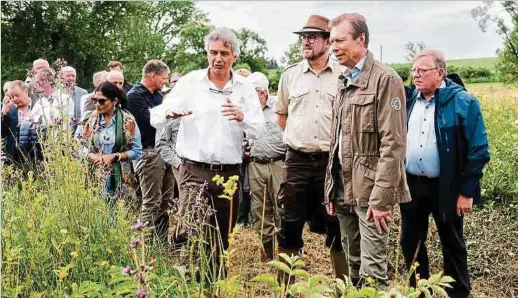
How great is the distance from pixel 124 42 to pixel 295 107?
3164 centimetres

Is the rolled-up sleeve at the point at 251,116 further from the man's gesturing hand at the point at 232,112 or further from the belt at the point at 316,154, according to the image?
the belt at the point at 316,154

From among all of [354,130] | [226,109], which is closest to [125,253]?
[226,109]

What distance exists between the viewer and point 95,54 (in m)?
29.2

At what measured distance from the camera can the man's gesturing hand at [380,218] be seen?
3389mm

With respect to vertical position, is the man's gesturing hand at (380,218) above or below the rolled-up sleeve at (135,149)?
below

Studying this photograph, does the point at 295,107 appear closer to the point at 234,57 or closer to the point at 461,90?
the point at 234,57

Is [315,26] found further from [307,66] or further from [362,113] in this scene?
[362,113]

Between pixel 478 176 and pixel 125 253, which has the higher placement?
pixel 478 176

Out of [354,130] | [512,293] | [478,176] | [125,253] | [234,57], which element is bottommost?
[512,293]

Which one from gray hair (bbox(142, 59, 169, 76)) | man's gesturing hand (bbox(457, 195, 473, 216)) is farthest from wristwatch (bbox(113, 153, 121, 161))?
man's gesturing hand (bbox(457, 195, 473, 216))

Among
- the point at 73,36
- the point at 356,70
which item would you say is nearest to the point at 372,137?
the point at 356,70

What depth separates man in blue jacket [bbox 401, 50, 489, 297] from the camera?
12.8ft

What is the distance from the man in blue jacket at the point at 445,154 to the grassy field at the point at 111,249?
421 mm

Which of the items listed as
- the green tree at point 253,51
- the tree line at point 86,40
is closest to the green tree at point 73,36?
the tree line at point 86,40
